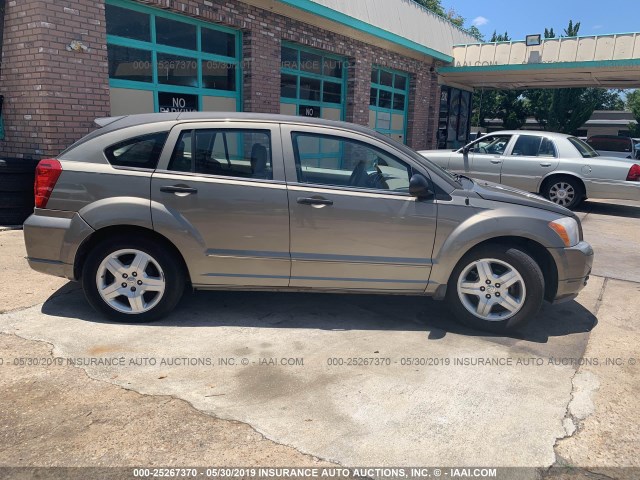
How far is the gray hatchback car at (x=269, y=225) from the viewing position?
3.92m

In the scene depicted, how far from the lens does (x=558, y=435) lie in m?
2.76

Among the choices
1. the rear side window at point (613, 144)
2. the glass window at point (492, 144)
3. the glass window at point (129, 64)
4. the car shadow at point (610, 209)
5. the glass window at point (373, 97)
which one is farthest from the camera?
the rear side window at point (613, 144)

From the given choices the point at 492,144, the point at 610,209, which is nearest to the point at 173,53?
the point at 492,144

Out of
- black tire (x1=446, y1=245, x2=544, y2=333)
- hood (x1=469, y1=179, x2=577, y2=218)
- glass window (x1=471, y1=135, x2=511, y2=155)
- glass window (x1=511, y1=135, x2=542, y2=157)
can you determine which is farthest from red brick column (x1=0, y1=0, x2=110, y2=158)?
glass window (x1=511, y1=135, x2=542, y2=157)

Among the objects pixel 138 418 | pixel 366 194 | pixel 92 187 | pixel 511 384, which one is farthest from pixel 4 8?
pixel 511 384

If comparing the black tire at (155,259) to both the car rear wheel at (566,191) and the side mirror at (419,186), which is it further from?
the car rear wheel at (566,191)

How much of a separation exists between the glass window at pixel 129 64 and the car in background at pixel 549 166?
616cm

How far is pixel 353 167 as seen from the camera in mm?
4230

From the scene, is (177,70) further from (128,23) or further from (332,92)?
(332,92)

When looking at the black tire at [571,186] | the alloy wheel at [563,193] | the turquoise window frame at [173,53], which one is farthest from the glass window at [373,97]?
the alloy wheel at [563,193]

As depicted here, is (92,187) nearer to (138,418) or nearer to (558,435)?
(138,418)

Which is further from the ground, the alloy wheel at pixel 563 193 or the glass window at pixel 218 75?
the glass window at pixel 218 75

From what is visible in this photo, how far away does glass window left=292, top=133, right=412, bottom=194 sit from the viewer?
4.07 metres

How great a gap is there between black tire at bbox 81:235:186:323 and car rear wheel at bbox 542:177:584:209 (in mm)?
8847
